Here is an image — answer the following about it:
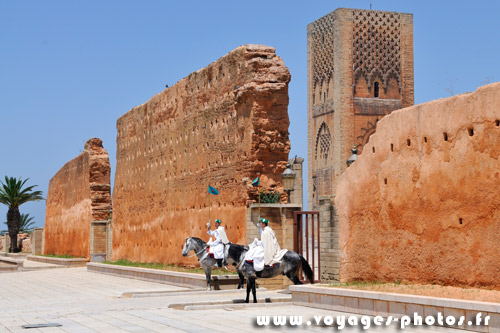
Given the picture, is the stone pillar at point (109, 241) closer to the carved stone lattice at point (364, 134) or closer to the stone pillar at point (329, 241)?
the stone pillar at point (329, 241)

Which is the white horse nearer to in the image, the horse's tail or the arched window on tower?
the horse's tail

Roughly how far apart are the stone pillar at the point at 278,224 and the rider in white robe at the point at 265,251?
290 cm

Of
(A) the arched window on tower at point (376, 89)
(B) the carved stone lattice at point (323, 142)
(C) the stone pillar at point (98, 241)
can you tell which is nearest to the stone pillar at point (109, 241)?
(C) the stone pillar at point (98, 241)

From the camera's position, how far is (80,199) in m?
30.8

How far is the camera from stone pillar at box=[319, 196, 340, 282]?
13.2 meters

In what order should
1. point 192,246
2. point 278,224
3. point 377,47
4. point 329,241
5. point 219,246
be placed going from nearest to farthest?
point 329,241
point 219,246
point 192,246
point 278,224
point 377,47

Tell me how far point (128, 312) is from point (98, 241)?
1719 centimetres

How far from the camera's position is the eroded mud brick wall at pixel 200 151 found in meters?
16.0

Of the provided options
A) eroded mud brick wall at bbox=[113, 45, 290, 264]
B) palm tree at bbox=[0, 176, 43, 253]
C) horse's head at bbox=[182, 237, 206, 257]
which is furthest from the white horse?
palm tree at bbox=[0, 176, 43, 253]

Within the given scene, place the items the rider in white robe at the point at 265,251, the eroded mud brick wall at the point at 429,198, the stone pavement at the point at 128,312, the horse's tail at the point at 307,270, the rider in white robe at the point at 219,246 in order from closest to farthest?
1. the stone pavement at the point at 128,312
2. the eroded mud brick wall at the point at 429,198
3. the rider in white robe at the point at 265,251
4. the horse's tail at the point at 307,270
5. the rider in white robe at the point at 219,246

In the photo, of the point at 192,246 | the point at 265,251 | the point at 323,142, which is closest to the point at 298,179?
A: the point at 323,142

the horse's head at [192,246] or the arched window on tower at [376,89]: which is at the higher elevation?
the arched window on tower at [376,89]

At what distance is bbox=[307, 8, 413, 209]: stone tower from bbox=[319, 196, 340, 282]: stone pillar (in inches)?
1385

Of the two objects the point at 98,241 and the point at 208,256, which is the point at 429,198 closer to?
the point at 208,256
